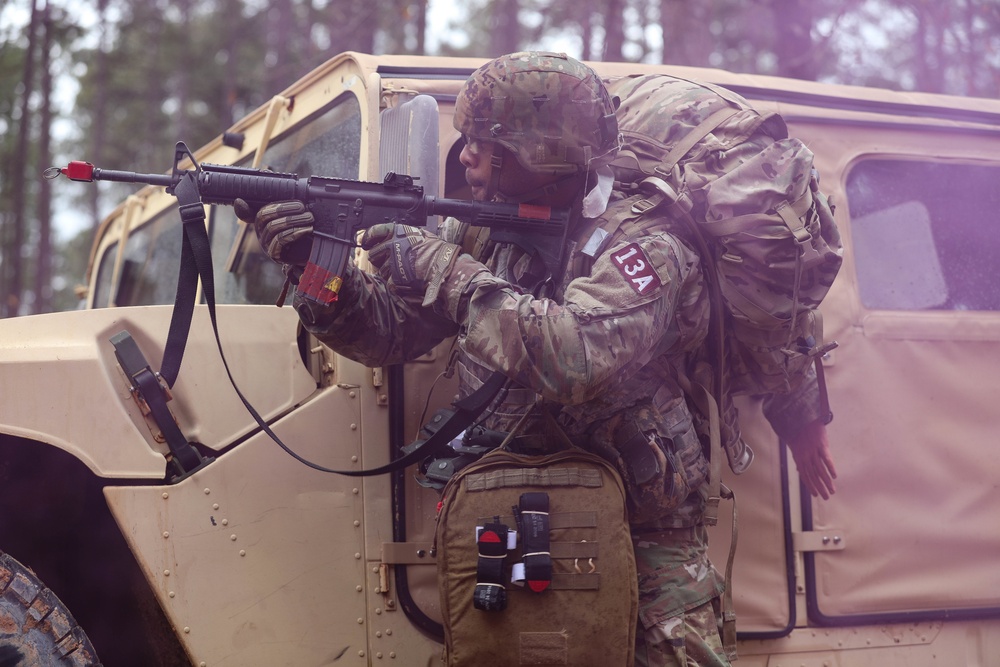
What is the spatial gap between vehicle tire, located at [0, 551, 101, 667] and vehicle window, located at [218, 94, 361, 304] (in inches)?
44.9

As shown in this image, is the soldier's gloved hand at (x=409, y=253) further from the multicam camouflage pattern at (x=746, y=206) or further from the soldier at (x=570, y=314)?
the multicam camouflage pattern at (x=746, y=206)

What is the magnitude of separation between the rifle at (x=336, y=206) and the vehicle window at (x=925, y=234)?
3.99ft

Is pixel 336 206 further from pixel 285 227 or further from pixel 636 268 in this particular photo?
pixel 636 268

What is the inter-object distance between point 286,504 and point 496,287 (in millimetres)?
794

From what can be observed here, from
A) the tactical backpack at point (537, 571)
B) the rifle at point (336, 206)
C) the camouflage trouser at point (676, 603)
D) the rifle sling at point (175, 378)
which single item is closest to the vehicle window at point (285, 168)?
the rifle at point (336, 206)

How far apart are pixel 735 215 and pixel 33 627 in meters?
1.86

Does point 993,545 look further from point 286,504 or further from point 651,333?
point 286,504

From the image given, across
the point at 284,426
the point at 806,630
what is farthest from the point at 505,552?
the point at 806,630

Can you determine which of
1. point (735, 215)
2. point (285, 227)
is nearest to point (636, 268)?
point (735, 215)

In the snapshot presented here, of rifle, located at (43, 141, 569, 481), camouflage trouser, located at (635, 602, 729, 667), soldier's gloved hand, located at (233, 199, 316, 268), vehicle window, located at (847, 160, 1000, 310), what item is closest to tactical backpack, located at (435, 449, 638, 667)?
camouflage trouser, located at (635, 602, 729, 667)

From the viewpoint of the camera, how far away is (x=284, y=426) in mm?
2477

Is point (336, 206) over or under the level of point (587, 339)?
over

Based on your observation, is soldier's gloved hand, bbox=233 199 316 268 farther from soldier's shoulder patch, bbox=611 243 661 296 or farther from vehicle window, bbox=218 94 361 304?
soldier's shoulder patch, bbox=611 243 661 296

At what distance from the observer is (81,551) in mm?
2615
